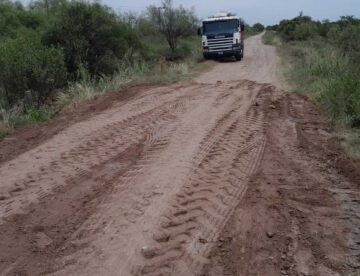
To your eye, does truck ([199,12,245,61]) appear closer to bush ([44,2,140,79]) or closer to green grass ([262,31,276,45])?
→ bush ([44,2,140,79])

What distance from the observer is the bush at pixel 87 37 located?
2120 centimetres

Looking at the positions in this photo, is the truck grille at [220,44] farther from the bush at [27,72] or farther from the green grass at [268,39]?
the green grass at [268,39]

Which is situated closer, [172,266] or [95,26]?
[172,266]

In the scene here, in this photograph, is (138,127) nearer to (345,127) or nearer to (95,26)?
(345,127)

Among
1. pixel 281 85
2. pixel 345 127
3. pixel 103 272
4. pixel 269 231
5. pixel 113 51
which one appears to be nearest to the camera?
pixel 103 272

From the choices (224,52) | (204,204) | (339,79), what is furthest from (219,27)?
(204,204)

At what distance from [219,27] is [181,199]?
23.0m

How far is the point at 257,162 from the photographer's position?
7.48 m

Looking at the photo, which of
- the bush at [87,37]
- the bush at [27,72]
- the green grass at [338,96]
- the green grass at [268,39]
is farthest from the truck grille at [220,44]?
the green grass at [268,39]

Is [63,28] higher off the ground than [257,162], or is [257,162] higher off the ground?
[63,28]

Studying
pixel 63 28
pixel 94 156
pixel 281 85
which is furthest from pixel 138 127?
pixel 63 28

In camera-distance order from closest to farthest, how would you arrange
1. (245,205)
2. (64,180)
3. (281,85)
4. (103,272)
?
(103,272) < (245,205) < (64,180) < (281,85)

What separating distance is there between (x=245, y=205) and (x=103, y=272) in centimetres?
212

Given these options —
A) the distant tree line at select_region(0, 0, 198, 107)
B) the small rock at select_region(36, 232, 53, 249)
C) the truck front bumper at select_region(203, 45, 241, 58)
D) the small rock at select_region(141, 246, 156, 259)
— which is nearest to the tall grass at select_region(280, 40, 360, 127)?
the small rock at select_region(141, 246, 156, 259)
